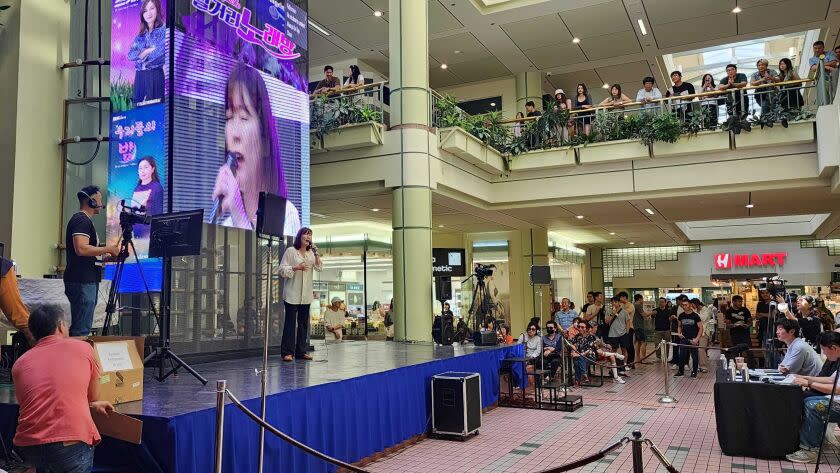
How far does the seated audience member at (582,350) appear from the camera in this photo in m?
10.7

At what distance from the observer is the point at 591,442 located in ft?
21.8

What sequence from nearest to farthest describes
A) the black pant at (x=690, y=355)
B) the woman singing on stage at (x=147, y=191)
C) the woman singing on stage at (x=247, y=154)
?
the woman singing on stage at (x=147, y=191) < the woman singing on stage at (x=247, y=154) < the black pant at (x=690, y=355)

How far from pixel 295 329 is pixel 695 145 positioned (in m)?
8.32

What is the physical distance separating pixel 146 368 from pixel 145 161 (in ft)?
7.28

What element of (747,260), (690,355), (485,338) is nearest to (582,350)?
(485,338)

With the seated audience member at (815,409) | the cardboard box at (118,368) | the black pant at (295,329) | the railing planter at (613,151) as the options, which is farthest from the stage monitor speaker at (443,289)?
the cardboard box at (118,368)

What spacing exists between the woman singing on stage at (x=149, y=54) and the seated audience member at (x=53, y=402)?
14.4 ft

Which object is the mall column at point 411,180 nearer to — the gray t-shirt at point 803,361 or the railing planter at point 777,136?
the gray t-shirt at point 803,361

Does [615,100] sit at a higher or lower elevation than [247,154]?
higher

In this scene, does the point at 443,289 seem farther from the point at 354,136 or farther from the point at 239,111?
the point at 239,111

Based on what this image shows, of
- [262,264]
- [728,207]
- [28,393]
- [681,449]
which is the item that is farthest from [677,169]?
[28,393]

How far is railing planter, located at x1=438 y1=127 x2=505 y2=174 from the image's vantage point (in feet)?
36.4

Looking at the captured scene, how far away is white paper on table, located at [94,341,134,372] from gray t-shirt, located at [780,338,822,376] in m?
6.09

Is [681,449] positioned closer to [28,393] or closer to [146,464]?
[146,464]
